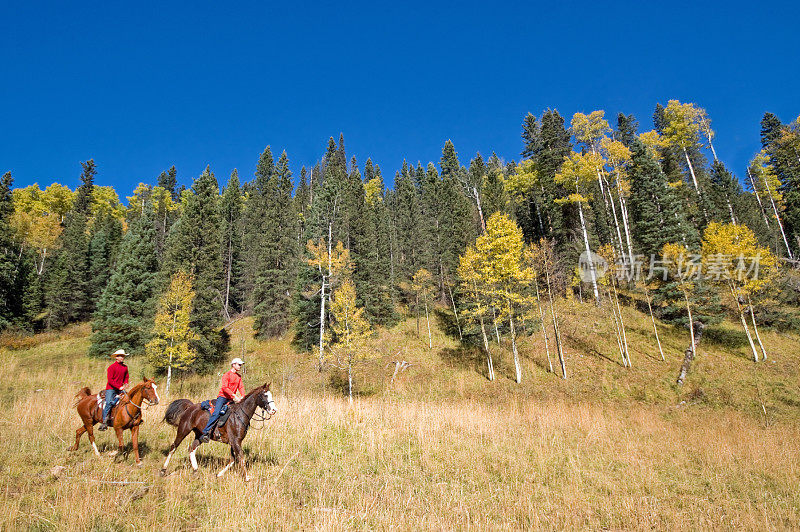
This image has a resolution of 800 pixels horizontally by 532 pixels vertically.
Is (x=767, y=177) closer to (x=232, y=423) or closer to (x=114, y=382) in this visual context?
(x=232, y=423)

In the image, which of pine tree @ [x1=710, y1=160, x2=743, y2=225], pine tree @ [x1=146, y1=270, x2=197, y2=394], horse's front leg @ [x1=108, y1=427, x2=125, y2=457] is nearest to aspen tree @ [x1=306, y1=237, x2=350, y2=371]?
pine tree @ [x1=146, y1=270, x2=197, y2=394]

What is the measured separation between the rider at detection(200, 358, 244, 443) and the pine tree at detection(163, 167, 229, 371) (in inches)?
963

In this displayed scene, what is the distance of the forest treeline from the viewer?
25.4 metres

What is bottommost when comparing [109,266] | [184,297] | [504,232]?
[184,297]

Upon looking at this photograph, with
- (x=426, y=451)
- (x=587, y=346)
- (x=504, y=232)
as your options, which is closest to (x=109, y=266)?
(x=504, y=232)

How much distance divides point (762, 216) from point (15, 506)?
2674 inches

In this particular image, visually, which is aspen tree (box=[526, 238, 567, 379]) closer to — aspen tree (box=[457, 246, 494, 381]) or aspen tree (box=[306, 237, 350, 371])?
aspen tree (box=[457, 246, 494, 381])

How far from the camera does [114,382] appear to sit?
27.7 feet

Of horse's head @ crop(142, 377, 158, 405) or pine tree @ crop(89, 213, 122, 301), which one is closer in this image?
horse's head @ crop(142, 377, 158, 405)

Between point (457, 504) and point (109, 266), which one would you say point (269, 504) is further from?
point (109, 266)

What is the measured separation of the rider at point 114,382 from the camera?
8211 millimetres

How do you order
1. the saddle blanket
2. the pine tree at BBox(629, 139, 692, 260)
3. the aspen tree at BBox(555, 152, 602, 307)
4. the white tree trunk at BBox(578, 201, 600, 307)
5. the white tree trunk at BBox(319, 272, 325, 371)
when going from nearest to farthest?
the saddle blanket
the white tree trunk at BBox(319, 272, 325, 371)
the pine tree at BBox(629, 139, 692, 260)
the white tree trunk at BBox(578, 201, 600, 307)
the aspen tree at BBox(555, 152, 602, 307)

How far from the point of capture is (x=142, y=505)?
18.3 feet

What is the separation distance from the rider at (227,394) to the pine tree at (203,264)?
80.3 feet
